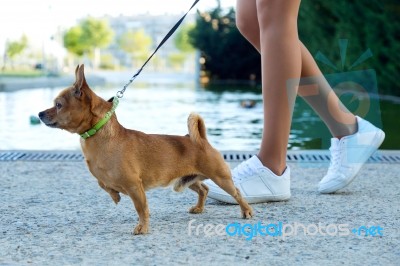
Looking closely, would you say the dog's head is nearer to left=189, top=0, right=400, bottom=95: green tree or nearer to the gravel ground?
the gravel ground

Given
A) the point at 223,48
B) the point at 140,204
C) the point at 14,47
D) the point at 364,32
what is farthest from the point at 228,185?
the point at 14,47

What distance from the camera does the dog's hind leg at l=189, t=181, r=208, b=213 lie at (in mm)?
2285

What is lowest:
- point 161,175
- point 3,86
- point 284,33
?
point 3,86

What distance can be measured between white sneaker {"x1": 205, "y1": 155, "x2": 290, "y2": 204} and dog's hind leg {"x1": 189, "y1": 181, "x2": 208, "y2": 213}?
0.09 meters

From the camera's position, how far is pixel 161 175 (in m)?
2.11

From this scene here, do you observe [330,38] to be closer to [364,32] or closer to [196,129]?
[364,32]

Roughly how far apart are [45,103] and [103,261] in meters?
7.57

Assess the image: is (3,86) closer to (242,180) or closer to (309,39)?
(309,39)

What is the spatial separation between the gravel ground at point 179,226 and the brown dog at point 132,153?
0.42 feet

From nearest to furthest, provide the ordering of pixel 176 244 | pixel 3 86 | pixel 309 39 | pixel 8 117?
pixel 176 244
pixel 8 117
pixel 3 86
pixel 309 39

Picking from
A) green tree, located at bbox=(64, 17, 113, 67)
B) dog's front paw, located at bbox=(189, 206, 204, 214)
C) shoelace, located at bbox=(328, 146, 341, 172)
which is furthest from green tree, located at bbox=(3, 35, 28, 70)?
dog's front paw, located at bbox=(189, 206, 204, 214)

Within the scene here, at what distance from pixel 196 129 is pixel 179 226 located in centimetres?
33

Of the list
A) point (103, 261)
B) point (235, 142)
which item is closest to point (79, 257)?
point (103, 261)

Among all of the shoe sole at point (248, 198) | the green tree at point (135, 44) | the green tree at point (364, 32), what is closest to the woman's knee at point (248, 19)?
the shoe sole at point (248, 198)
